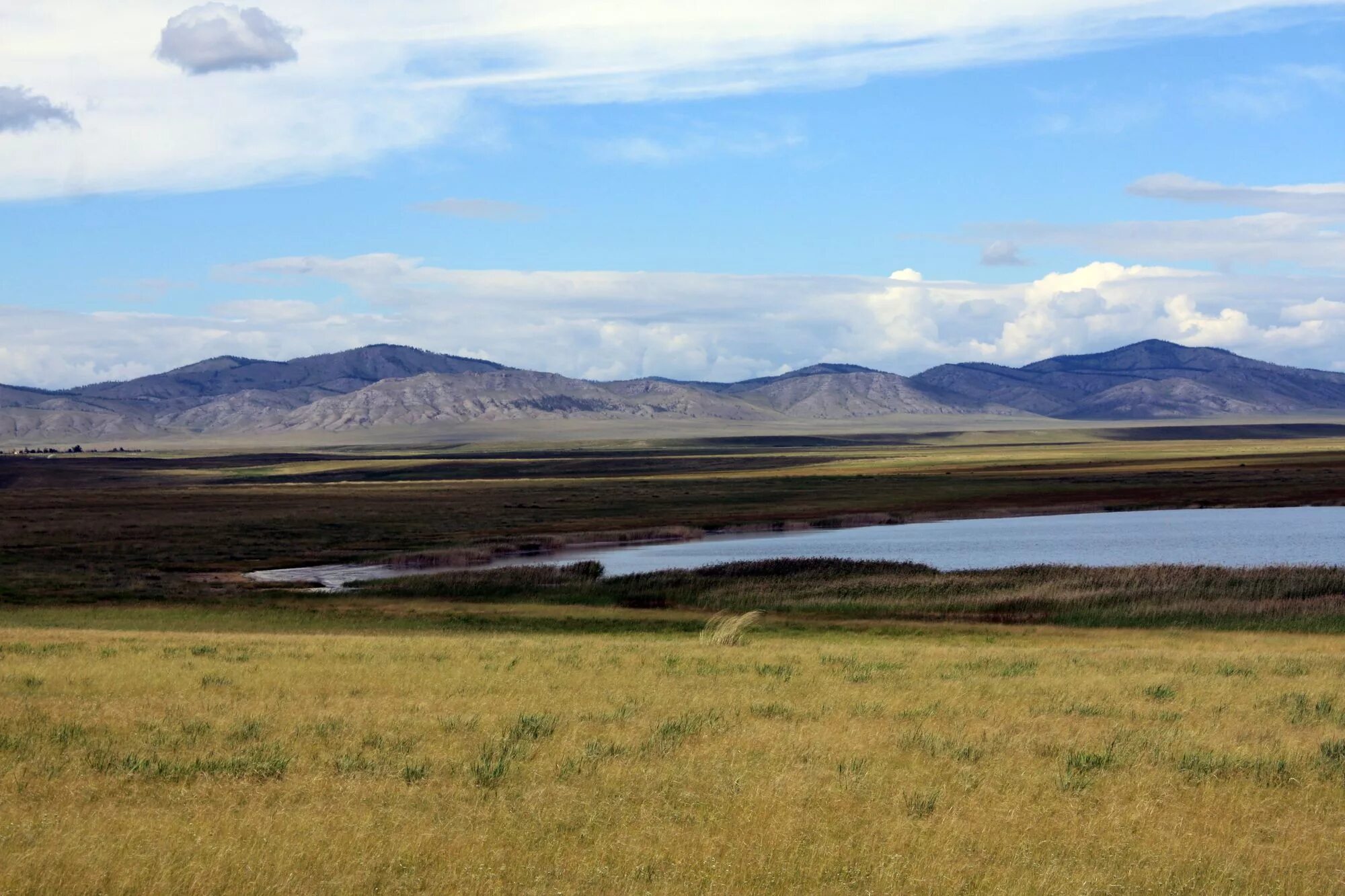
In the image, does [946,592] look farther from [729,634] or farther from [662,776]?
[662,776]

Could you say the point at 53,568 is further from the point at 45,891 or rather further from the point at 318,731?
the point at 45,891

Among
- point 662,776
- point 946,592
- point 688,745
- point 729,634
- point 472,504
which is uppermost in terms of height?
point 662,776

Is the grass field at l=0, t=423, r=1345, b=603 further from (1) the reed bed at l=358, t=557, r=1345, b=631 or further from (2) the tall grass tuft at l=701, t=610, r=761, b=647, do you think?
(2) the tall grass tuft at l=701, t=610, r=761, b=647

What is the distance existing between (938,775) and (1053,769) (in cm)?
155

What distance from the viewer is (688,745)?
54.2 ft

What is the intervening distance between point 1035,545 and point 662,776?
61.2 meters

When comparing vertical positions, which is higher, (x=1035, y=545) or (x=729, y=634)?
(x=729, y=634)

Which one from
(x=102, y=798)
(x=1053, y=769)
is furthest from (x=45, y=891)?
(x=1053, y=769)

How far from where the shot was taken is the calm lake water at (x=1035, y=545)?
207 feet

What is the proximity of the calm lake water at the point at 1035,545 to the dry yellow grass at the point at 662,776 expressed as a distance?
35240mm

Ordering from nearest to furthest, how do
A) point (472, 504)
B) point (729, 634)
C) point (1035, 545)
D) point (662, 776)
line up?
1. point (662, 776)
2. point (729, 634)
3. point (1035, 545)
4. point (472, 504)

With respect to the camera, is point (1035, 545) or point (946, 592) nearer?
point (946, 592)

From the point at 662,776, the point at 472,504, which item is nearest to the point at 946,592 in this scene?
the point at 662,776

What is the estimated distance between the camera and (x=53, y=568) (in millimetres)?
60906
